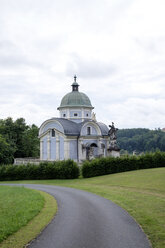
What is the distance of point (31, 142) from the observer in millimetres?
65188

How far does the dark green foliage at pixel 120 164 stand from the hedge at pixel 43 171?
1700 millimetres

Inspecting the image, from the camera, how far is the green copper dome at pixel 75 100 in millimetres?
57062

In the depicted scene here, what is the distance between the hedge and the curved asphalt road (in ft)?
69.7

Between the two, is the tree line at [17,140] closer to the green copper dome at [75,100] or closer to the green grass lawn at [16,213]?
the green copper dome at [75,100]

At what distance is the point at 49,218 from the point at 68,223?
137 cm

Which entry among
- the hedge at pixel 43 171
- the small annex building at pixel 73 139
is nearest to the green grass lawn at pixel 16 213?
the hedge at pixel 43 171

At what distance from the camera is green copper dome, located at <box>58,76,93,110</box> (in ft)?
187

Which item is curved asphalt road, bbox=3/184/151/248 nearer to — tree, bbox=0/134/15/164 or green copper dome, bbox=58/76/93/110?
tree, bbox=0/134/15/164

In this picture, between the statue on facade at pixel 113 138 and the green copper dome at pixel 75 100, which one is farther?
the green copper dome at pixel 75 100

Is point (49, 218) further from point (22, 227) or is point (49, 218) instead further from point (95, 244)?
point (95, 244)

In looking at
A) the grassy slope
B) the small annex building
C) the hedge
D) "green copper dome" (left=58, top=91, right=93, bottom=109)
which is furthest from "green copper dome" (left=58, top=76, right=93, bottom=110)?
the grassy slope

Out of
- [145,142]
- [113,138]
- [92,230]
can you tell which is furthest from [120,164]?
[145,142]

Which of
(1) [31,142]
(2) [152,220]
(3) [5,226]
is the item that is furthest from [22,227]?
(1) [31,142]

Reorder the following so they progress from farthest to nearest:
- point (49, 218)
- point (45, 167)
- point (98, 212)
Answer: point (45, 167) < point (98, 212) < point (49, 218)
